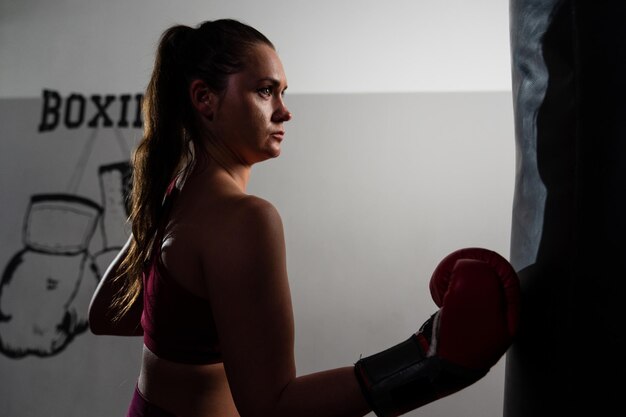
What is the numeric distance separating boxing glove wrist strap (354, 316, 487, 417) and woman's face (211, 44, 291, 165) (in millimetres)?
410

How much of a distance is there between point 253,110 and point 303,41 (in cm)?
168

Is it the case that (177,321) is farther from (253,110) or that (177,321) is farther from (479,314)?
(479,314)

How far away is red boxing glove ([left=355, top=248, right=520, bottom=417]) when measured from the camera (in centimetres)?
71

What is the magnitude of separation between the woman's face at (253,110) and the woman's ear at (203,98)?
13 mm

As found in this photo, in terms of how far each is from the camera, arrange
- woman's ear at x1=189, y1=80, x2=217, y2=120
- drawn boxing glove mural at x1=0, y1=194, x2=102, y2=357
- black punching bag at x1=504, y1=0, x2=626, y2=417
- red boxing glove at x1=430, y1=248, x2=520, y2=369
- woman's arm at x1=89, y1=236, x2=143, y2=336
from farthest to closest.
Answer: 1. drawn boxing glove mural at x1=0, y1=194, x2=102, y2=357
2. woman's arm at x1=89, y1=236, x2=143, y2=336
3. woman's ear at x1=189, y1=80, x2=217, y2=120
4. red boxing glove at x1=430, y1=248, x2=520, y2=369
5. black punching bag at x1=504, y1=0, x2=626, y2=417

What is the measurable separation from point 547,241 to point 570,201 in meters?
0.07

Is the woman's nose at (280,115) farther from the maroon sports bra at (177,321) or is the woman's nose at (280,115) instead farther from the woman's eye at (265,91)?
the maroon sports bra at (177,321)

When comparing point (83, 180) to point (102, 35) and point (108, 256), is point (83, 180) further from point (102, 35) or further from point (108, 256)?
point (102, 35)

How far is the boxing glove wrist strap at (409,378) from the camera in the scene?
74 centimetres

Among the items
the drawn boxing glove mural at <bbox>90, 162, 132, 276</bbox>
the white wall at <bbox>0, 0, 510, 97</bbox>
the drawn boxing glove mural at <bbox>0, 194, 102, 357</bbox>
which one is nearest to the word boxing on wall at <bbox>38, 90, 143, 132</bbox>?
the white wall at <bbox>0, 0, 510, 97</bbox>

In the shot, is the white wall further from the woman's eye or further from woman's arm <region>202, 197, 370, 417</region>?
woman's arm <region>202, 197, 370, 417</region>

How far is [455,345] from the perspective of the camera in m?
0.73

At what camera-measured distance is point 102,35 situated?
2.75m

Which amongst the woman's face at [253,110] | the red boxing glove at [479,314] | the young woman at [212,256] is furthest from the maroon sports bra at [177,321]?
the red boxing glove at [479,314]
